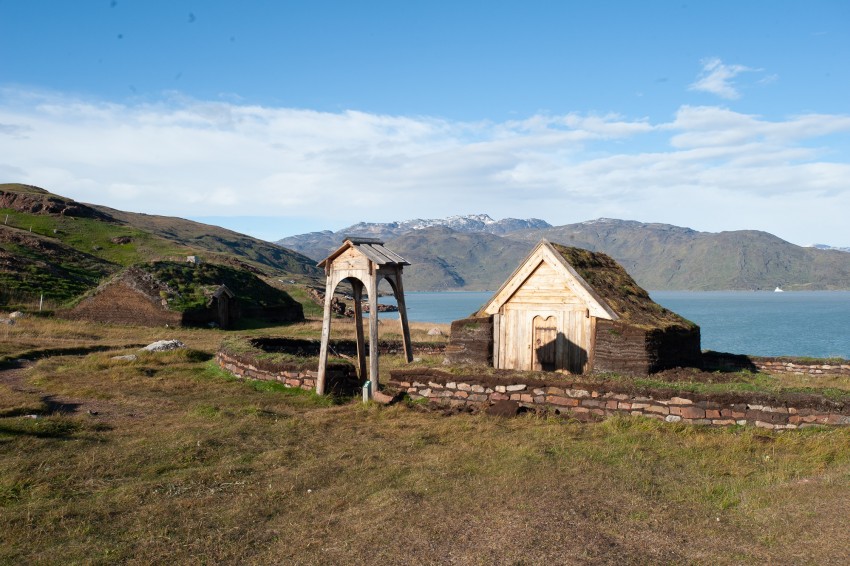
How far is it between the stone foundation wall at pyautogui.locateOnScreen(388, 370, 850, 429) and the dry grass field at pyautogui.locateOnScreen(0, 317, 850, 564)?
0.35m

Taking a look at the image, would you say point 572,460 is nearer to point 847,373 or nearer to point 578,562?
point 578,562

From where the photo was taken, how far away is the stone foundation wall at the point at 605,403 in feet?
32.9

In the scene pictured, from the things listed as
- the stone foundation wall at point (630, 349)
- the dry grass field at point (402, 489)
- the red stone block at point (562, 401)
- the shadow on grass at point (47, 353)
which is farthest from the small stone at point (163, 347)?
the stone foundation wall at point (630, 349)

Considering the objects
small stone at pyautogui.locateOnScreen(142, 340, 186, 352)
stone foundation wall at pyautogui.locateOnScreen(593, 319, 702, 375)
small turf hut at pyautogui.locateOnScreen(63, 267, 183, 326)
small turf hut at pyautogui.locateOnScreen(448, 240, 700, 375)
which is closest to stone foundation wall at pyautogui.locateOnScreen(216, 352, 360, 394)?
small turf hut at pyautogui.locateOnScreen(448, 240, 700, 375)

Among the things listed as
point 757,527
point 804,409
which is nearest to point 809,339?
point 804,409

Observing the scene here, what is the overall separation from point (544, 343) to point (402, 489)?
8.68 meters

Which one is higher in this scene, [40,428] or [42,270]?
[42,270]

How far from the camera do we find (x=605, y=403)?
11438 millimetres

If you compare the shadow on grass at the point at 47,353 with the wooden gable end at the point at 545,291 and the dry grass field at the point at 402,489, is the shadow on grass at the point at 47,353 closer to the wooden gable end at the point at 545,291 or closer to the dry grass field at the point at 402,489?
the dry grass field at the point at 402,489

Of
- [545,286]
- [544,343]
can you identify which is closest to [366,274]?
[545,286]

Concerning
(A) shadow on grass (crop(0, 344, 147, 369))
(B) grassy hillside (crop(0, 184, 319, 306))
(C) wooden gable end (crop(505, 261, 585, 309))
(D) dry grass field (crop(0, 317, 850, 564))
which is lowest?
(D) dry grass field (crop(0, 317, 850, 564))

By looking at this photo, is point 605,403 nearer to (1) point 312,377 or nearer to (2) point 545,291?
(2) point 545,291

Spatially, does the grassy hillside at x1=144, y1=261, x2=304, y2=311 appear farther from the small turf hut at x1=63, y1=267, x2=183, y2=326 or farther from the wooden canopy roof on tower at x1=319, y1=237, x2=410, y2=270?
the wooden canopy roof on tower at x1=319, y1=237, x2=410, y2=270

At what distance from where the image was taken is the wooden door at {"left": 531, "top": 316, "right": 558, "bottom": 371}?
15.5m
